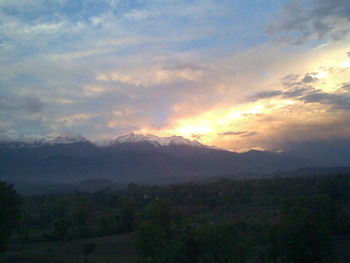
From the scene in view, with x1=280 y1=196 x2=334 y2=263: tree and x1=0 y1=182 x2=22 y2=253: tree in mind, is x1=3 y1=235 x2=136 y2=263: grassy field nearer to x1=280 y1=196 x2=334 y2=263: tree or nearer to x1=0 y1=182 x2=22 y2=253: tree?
x1=0 y1=182 x2=22 y2=253: tree

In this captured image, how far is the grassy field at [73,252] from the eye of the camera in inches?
Answer: 1918

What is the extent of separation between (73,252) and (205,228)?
31.7 m

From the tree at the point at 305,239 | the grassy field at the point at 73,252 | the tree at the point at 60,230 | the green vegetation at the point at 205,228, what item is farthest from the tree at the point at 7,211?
the tree at the point at 305,239

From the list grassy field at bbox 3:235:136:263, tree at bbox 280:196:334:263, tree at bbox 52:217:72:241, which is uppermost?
tree at bbox 280:196:334:263

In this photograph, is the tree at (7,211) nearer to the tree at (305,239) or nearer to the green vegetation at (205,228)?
the green vegetation at (205,228)

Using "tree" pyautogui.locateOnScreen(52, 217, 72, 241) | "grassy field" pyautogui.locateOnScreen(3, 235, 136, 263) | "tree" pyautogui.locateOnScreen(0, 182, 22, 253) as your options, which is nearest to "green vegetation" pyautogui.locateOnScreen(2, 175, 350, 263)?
"tree" pyautogui.locateOnScreen(52, 217, 72, 241)

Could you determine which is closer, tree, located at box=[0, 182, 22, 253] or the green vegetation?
the green vegetation

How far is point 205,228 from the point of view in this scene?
32281 millimetres

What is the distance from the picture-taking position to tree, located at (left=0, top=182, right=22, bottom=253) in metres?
40.8

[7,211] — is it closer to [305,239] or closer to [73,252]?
[73,252]

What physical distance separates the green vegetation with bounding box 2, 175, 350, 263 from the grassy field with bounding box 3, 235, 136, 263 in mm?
145

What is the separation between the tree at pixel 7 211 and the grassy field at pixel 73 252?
8181 millimetres

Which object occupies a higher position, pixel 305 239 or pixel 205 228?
pixel 205 228

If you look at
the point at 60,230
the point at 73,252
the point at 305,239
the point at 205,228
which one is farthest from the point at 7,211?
the point at 305,239
